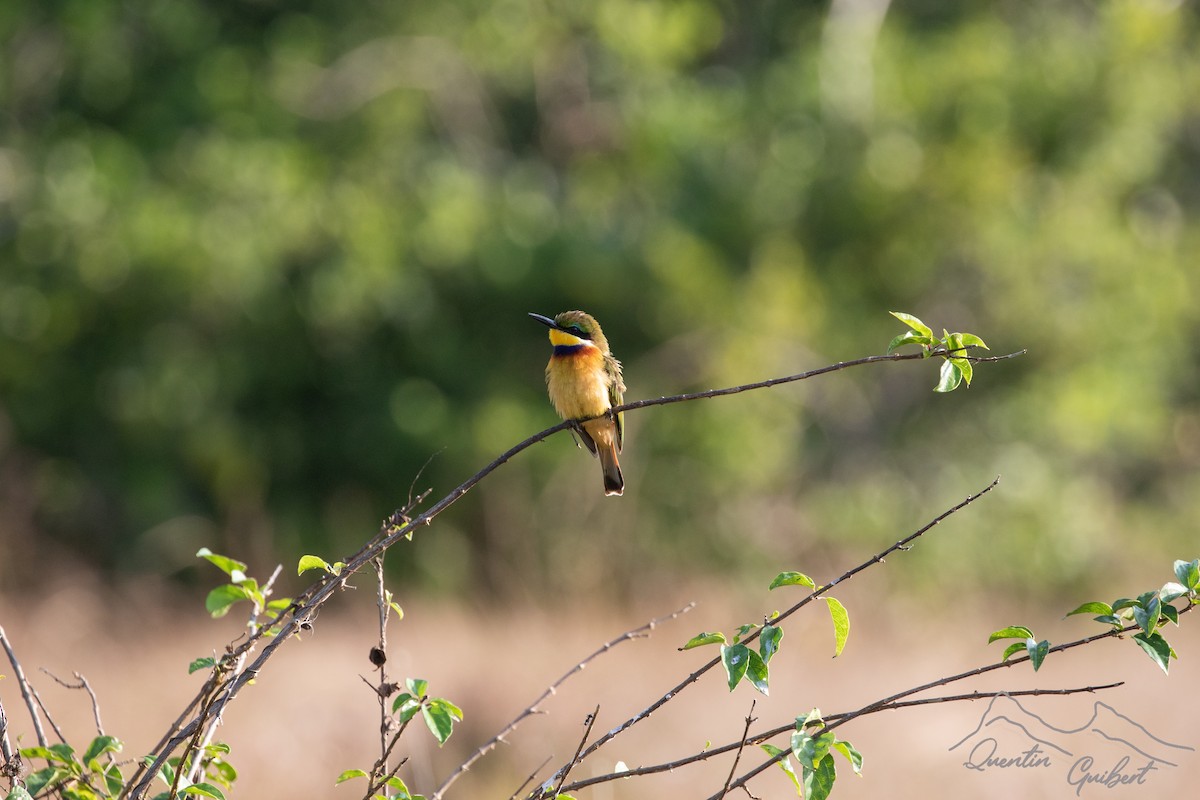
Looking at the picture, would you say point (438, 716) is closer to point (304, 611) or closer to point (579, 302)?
point (304, 611)

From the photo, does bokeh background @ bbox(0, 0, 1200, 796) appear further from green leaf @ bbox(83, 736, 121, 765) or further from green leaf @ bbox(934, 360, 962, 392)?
green leaf @ bbox(83, 736, 121, 765)

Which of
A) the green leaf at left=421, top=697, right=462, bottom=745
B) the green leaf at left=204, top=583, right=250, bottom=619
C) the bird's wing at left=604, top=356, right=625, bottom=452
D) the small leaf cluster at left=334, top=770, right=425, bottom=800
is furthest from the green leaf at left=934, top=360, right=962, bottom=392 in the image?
the bird's wing at left=604, top=356, right=625, bottom=452

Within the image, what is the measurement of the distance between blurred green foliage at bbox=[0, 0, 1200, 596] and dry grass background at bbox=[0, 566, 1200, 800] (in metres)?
0.65

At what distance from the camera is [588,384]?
4176 millimetres

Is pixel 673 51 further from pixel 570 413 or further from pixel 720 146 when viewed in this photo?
pixel 570 413

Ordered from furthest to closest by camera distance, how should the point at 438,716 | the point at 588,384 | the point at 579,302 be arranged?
the point at 579,302, the point at 588,384, the point at 438,716

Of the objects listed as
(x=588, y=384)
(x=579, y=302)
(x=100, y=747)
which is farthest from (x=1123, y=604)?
(x=579, y=302)

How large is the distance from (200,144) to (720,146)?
395 centimetres

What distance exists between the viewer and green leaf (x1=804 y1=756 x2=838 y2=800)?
182 centimetres

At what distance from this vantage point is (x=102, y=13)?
1080 centimetres

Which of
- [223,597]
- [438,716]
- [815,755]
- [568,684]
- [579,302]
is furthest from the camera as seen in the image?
[579,302]

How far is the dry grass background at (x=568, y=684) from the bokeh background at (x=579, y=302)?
0.80 ft

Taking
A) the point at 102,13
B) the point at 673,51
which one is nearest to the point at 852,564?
the point at 673,51

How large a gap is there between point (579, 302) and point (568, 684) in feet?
11.5
